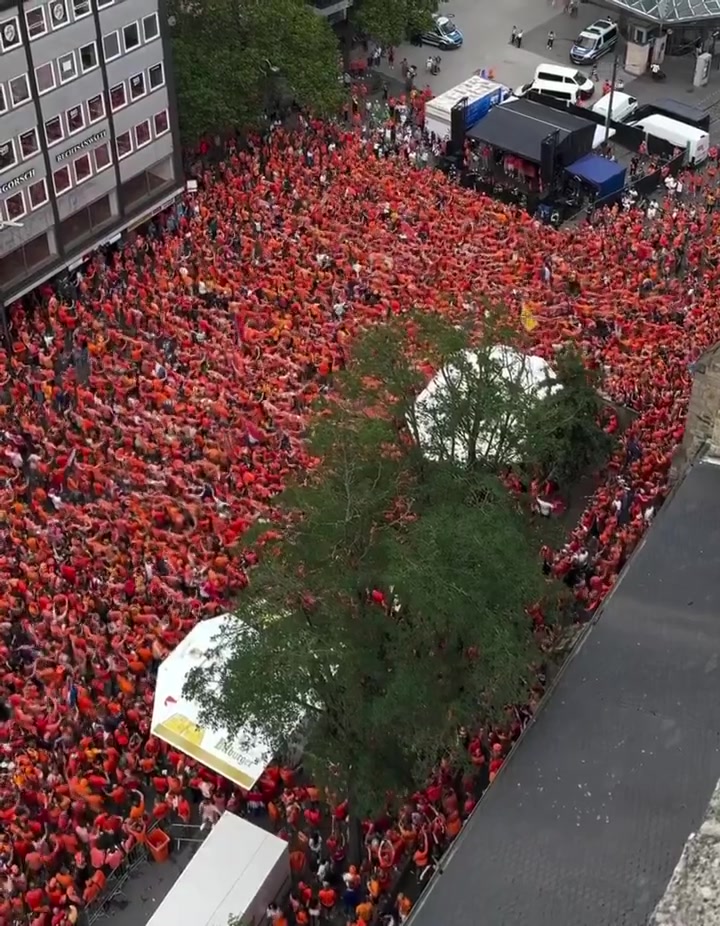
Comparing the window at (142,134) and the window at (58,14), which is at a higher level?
the window at (58,14)

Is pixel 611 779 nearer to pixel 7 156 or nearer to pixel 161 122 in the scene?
pixel 7 156

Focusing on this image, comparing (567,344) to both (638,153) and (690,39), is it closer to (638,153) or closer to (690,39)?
(638,153)

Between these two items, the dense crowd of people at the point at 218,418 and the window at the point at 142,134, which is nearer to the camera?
the dense crowd of people at the point at 218,418

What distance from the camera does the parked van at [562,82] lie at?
44781 millimetres

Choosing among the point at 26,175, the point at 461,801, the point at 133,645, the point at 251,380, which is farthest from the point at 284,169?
the point at 461,801

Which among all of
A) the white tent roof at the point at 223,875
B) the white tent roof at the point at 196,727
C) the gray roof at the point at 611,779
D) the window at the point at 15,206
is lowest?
the white tent roof at the point at 223,875

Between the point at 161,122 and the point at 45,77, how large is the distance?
5.23 m

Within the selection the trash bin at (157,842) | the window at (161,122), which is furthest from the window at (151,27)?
the trash bin at (157,842)

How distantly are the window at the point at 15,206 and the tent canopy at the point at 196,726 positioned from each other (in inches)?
623

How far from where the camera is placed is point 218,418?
89.8ft

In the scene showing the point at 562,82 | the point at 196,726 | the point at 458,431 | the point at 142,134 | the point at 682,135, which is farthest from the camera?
the point at 562,82

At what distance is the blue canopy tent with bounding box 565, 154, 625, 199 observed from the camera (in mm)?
36938

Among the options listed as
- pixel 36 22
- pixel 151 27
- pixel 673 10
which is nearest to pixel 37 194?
pixel 36 22

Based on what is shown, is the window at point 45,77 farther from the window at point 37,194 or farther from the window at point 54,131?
the window at point 37,194
